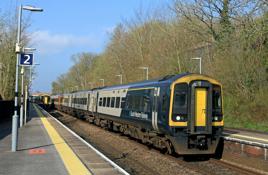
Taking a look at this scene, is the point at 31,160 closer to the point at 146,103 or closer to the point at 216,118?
the point at 146,103

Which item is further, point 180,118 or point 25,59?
point 25,59

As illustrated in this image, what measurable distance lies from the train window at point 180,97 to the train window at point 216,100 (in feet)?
3.49

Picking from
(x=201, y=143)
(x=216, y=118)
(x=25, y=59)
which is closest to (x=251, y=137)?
(x=216, y=118)

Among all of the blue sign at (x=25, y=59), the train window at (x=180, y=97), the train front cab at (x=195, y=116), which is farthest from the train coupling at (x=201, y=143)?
the blue sign at (x=25, y=59)

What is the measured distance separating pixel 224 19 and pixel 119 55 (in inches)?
1301

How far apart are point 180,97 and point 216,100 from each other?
53.5 inches

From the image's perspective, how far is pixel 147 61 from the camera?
58719 mm

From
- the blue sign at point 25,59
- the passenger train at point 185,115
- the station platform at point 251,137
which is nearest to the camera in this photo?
the passenger train at point 185,115

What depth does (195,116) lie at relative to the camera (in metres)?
14.7

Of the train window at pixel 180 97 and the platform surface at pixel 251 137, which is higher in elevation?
the train window at pixel 180 97

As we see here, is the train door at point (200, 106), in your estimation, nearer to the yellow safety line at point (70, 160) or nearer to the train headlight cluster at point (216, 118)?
the train headlight cluster at point (216, 118)

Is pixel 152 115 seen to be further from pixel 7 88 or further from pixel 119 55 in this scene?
pixel 119 55

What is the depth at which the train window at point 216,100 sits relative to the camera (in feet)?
49.6

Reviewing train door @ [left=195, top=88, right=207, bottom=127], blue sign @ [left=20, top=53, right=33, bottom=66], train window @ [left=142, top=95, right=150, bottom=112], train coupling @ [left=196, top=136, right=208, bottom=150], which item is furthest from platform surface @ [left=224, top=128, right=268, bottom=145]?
blue sign @ [left=20, top=53, right=33, bottom=66]
